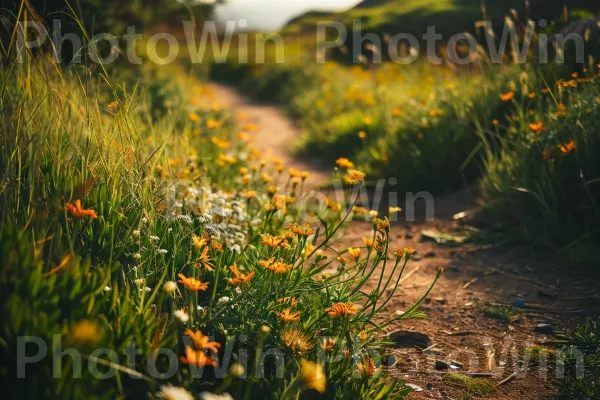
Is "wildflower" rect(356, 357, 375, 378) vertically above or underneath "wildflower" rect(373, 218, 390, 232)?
underneath

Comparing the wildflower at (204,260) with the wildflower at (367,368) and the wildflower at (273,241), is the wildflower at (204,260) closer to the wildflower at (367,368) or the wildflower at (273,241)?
the wildflower at (273,241)

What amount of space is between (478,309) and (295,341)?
1548 mm

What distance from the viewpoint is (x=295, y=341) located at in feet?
6.64

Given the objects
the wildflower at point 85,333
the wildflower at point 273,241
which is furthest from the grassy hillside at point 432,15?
the wildflower at point 85,333

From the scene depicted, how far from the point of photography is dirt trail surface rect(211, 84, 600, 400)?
2451 millimetres

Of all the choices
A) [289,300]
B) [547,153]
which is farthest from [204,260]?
[547,153]

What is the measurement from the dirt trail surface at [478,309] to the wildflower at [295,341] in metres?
0.56

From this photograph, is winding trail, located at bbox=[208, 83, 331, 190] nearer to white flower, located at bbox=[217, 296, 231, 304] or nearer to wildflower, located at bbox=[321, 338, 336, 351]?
white flower, located at bbox=[217, 296, 231, 304]

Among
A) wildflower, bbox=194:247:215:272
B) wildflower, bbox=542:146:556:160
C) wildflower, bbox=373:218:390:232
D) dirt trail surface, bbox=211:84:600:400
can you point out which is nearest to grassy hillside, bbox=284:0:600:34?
wildflower, bbox=542:146:556:160

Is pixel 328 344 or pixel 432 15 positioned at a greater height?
pixel 432 15

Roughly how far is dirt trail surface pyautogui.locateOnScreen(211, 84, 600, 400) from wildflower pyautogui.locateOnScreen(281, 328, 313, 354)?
56 cm

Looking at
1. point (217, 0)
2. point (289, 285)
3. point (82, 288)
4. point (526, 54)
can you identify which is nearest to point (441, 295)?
point (289, 285)

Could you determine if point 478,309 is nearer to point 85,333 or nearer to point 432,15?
point 85,333

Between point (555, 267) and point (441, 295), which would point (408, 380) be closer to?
point (441, 295)
